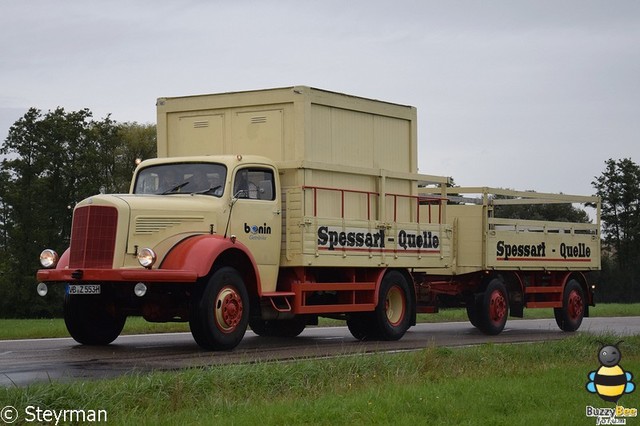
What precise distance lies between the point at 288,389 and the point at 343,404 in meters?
1.47

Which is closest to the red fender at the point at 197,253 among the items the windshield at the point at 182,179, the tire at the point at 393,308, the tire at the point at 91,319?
the windshield at the point at 182,179

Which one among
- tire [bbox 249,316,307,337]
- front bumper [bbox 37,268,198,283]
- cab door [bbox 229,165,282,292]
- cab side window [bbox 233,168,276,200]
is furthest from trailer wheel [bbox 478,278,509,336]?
front bumper [bbox 37,268,198,283]

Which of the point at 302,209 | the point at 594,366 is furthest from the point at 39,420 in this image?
the point at 302,209

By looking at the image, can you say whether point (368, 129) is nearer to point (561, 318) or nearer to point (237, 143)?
point (237, 143)

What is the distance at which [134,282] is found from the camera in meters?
15.9

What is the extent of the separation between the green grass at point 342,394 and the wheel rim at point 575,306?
35.7 feet

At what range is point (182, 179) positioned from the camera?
1783 centimetres

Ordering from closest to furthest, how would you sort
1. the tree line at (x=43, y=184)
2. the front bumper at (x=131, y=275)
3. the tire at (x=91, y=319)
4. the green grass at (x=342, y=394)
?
the green grass at (x=342, y=394) < the front bumper at (x=131, y=275) < the tire at (x=91, y=319) < the tree line at (x=43, y=184)

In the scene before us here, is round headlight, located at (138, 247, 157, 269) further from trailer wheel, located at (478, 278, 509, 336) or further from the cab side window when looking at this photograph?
trailer wheel, located at (478, 278, 509, 336)

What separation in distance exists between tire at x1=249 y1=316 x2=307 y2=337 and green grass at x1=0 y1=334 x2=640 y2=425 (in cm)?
701

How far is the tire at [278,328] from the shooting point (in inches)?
827

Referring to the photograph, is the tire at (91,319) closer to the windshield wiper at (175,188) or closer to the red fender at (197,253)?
the red fender at (197,253)

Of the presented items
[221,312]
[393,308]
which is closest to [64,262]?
[221,312]

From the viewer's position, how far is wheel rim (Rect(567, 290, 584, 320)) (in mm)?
24891
